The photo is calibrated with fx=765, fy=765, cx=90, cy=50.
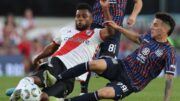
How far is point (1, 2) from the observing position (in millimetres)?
33844

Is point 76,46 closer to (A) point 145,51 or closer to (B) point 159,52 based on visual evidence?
(A) point 145,51

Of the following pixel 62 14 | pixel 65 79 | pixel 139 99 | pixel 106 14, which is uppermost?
pixel 106 14

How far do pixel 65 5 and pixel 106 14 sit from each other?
72.1 ft

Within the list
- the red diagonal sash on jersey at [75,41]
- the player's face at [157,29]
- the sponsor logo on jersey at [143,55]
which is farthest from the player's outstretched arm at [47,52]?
the player's face at [157,29]

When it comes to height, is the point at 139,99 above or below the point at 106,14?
below

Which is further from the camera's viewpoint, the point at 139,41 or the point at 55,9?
the point at 55,9

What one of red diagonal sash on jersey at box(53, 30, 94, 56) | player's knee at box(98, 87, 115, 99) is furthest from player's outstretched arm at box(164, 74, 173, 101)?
red diagonal sash on jersey at box(53, 30, 94, 56)

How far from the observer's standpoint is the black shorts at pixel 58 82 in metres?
12.1

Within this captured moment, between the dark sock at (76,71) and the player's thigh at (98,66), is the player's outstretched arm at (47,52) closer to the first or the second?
the dark sock at (76,71)

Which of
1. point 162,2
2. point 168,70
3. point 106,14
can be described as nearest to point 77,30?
point 106,14

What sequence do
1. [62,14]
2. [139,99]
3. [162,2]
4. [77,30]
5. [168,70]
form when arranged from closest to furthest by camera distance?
[168,70] < [77,30] < [139,99] < [162,2] < [62,14]

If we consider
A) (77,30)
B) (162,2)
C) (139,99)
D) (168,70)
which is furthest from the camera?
(162,2)

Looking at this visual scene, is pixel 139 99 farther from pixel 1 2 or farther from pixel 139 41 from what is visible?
pixel 1 2

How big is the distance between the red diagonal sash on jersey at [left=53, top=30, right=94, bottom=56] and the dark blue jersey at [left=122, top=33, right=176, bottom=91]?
1.12 metres
